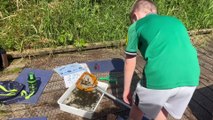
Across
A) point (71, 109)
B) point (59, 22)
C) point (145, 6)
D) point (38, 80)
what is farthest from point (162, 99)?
point (59, 22)

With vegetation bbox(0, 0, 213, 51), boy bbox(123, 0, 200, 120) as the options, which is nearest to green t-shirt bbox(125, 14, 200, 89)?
boy bbox(123, 0, 200, 120)

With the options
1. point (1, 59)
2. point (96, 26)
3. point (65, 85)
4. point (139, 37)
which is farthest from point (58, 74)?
point (139, 37)

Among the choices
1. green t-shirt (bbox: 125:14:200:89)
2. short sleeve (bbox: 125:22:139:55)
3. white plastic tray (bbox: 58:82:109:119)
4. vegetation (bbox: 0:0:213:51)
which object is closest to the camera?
green t-shirt (bbox: 125:14:200:89)

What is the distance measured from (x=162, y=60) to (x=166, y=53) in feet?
0.23

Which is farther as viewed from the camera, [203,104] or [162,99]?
[203,104]

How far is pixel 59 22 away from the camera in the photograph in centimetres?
545

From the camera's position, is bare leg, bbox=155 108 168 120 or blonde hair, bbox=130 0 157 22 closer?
blonde hair, bbox=130 0 157 22

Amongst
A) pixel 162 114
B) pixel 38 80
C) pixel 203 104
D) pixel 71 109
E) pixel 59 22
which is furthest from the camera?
pixel 59 22

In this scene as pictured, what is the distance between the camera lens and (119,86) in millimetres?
4230

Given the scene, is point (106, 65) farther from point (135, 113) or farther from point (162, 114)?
point (162, 114)

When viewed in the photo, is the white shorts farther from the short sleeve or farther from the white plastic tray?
the white plastic tray

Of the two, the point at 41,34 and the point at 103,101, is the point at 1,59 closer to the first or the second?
the point at 41,34

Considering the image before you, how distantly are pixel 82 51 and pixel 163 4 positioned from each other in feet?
7.93

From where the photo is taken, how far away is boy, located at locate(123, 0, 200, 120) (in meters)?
2.45
